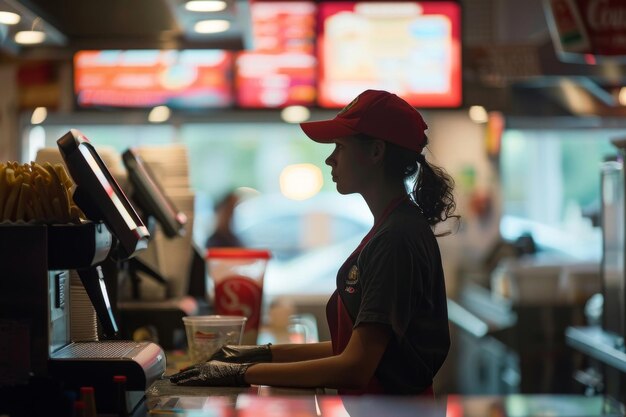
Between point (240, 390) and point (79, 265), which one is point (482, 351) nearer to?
point (240, 390)

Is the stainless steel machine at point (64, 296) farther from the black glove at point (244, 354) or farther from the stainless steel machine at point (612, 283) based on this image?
the stainless steel machine at point (612, 283)

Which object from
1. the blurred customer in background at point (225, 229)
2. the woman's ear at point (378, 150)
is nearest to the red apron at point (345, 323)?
the woman's ear at point (378, 150)

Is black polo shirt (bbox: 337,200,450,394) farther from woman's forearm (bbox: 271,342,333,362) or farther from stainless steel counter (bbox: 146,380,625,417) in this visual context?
woman's forearm (bbox: 271,342,333,362)

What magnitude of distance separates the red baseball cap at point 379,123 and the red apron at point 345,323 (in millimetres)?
150

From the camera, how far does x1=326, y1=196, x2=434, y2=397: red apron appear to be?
2.05 metres

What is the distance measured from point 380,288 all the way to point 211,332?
2.20 feet

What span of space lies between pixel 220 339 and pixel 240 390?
0.42 meters

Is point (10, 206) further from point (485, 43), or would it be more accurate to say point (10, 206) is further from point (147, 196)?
point (485, 43)

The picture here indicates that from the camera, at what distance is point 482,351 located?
262 inches

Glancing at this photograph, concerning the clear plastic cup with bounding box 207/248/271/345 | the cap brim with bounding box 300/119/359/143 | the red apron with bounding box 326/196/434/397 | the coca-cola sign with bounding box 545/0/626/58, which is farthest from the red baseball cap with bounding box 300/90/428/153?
the coca-cola sign with bounding box 545/0/626/58

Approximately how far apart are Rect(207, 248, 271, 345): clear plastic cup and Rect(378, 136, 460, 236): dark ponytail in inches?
38.1

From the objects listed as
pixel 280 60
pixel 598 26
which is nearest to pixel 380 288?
pixel 598 26

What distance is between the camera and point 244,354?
7.30 ft

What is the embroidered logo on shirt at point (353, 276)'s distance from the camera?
211cm
